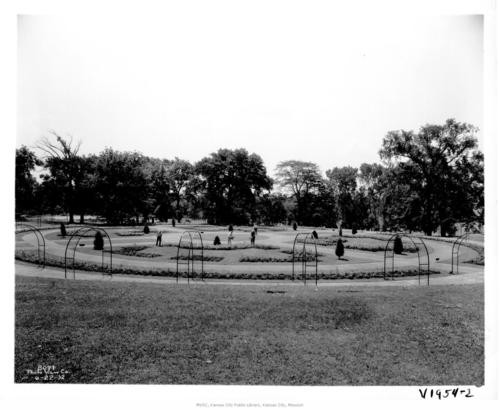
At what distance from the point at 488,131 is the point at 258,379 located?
8.54 metres

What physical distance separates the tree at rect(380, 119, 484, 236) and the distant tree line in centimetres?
5

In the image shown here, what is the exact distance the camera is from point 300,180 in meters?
22.9

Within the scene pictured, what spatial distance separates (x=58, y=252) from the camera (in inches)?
648

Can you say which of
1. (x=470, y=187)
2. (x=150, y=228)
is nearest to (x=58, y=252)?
(x=150, y=228)

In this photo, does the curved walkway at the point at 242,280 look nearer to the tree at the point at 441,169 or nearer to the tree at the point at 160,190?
the tree at the point at 441,169

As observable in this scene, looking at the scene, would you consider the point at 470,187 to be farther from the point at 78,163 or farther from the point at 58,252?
the point at 58,252

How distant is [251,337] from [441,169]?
15.6 meters

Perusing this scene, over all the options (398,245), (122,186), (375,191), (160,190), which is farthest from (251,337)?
(375,191)

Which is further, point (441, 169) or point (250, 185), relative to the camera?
point (250, 185)

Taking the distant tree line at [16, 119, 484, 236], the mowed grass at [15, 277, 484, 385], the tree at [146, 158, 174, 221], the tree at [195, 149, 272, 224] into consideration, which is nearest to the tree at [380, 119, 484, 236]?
the distant tree line at [16, 119, 484, 236]

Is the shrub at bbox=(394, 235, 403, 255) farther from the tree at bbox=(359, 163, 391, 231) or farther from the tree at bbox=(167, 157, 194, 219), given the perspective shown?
the tree at bbox=(167, 157, 194, 219)

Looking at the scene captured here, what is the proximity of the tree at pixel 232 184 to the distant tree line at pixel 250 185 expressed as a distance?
7 cm

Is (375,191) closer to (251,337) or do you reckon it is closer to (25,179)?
(251,337)

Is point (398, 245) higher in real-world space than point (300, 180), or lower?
lower
